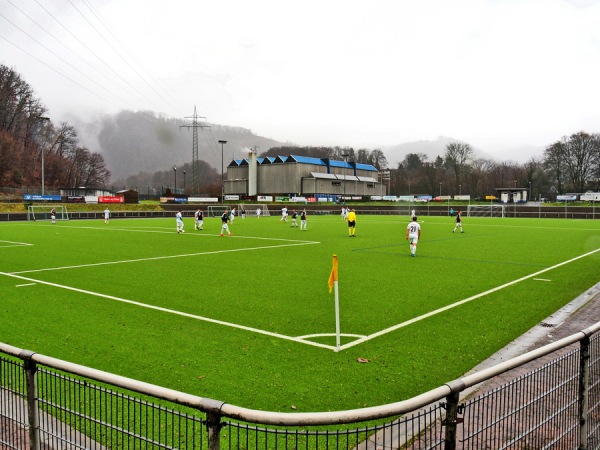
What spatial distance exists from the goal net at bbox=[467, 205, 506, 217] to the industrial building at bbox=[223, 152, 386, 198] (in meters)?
33.9

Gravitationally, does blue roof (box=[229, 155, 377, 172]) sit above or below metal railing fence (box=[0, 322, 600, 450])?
above

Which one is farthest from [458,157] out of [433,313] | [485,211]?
[433,313]

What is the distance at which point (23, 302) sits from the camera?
1112 cm

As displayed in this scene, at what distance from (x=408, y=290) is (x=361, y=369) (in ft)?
20.9

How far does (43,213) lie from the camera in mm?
56438

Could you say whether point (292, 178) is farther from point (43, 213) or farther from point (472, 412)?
point (472, 412)

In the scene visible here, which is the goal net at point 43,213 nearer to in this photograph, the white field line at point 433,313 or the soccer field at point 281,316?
the soccer field at point 281,316

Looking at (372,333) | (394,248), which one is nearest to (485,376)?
(372,333)

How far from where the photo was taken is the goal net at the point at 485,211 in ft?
247

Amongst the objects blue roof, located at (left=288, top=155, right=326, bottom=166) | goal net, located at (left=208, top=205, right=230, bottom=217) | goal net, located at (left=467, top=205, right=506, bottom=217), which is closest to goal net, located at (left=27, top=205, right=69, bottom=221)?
goal net, located at (left=208, top=205, right=230, bottom=217)

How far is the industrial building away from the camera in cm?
11069

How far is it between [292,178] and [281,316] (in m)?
102

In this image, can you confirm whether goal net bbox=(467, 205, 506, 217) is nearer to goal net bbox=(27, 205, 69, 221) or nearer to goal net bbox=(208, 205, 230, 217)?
goal net bbox=(208, 205, 230, 217)

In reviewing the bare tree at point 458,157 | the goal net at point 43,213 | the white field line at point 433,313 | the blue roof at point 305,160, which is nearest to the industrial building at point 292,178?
the blue roof at point 305,160
